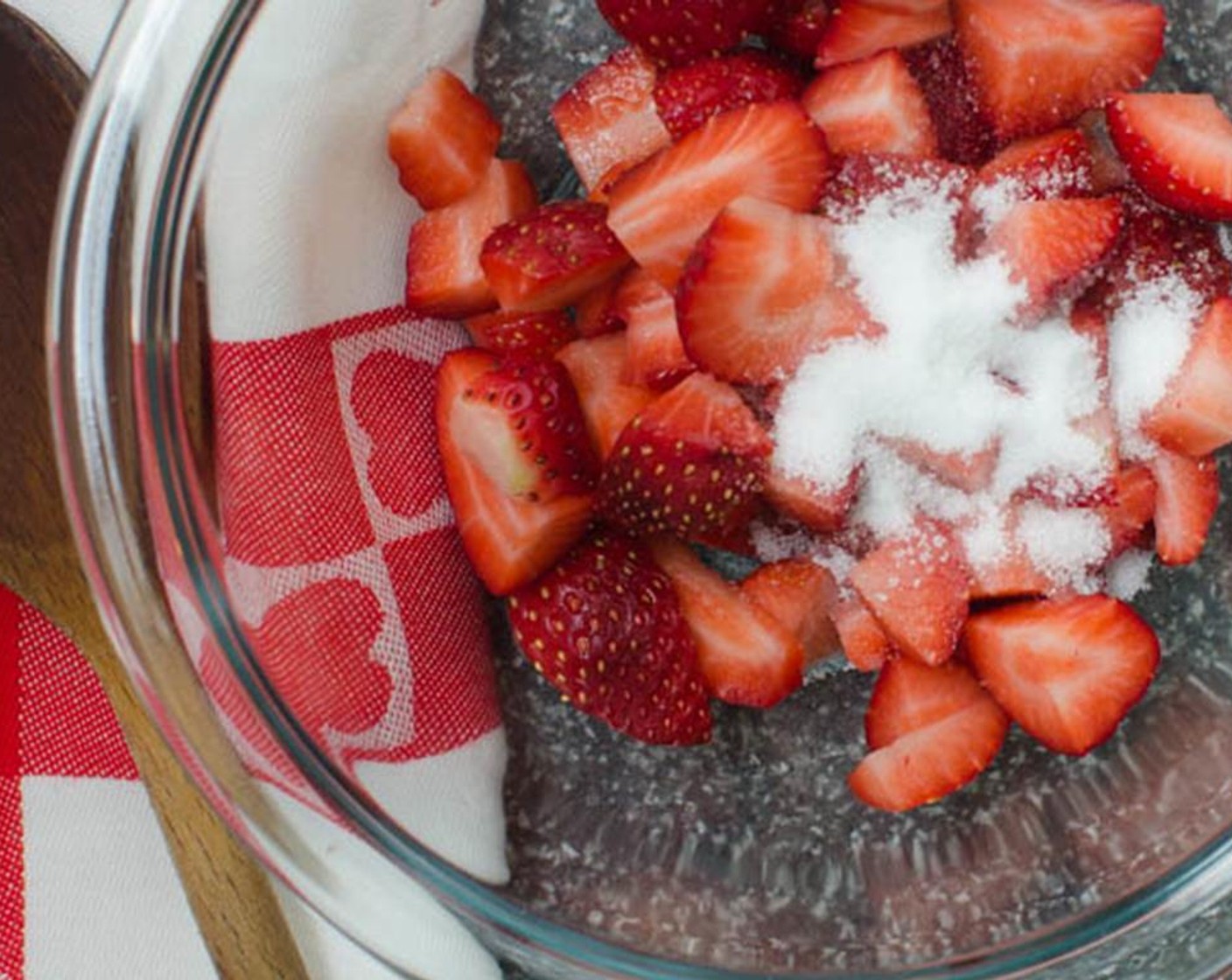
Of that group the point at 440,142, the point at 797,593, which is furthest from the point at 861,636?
the point at 440,142

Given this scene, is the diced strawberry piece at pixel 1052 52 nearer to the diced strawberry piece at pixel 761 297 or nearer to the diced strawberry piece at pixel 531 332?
the diced strawberry piece at pixel 761 297

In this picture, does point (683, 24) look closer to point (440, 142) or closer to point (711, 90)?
point (711, 90)

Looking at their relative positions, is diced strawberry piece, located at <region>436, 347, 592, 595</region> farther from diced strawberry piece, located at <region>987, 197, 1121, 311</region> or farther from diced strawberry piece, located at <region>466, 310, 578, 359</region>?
diced strawberry piece, located at <region>987, 197, 1121, 311</region>

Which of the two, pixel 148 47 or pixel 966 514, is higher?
pixel 148 47

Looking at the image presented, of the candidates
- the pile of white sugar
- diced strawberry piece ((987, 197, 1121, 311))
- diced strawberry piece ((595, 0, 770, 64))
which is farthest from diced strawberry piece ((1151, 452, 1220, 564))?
diced strawberry piece ((595, 0, 770, 64))

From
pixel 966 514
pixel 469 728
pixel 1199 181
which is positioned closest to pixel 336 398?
pixel 469 728

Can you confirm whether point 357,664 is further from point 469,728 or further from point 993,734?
point 993,734
